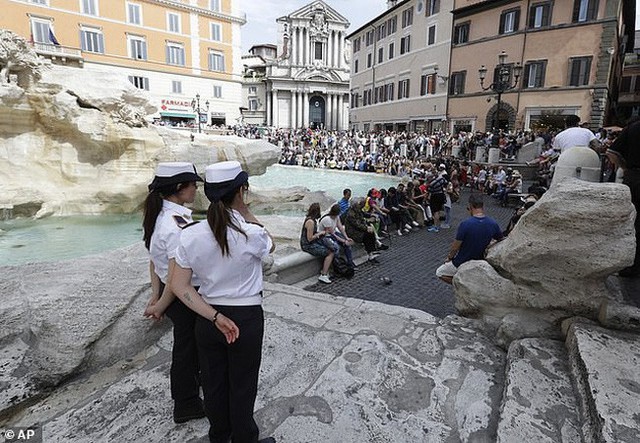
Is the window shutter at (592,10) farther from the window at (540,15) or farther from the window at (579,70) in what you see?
the window at (579,70)

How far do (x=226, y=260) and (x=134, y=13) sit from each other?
41134 mm

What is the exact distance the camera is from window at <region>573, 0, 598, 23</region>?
2286 cm

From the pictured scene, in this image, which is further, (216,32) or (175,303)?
(216,32)

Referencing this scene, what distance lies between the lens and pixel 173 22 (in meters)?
36.8

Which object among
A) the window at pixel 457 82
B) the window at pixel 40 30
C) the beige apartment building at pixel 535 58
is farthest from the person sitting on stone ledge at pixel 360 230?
the window at pixel 40 30

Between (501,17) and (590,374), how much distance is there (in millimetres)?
31024

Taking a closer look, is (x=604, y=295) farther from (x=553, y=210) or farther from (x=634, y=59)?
(x=634, y=59)

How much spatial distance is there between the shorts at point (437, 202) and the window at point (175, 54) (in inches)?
1380

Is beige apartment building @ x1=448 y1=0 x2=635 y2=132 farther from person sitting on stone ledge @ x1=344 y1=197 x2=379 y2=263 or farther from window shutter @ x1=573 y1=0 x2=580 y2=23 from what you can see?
person sitting on stone ledge @ x1=344 y1=197 x2=379 y2=263

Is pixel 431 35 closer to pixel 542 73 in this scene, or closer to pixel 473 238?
pixel 542 73

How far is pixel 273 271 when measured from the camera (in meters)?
5.50

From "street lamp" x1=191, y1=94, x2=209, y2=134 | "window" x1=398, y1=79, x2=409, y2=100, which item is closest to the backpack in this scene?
"window" x1=398, y1=79, x2=409, y2=100

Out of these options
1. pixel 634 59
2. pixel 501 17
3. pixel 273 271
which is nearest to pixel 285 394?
pixel 273 271
